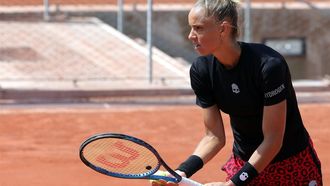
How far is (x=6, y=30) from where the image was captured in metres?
18.2

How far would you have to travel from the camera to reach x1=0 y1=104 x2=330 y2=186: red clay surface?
8.30 meters

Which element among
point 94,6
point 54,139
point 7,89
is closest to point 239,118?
point 54,139

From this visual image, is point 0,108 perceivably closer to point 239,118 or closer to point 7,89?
point 7,89

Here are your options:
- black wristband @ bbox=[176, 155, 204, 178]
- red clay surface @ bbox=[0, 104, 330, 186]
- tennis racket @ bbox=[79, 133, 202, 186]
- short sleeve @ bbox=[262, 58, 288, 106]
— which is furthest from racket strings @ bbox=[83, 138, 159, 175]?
red clay surface @ bbox=[0, 104, 330, 186]

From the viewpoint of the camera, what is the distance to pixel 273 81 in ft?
13.7

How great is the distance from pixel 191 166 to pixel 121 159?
0.35 metres

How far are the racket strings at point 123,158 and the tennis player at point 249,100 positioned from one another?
22 centimetres

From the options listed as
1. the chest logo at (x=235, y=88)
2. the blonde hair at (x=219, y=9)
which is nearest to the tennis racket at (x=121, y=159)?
the chest logo at (x=235, y=88)

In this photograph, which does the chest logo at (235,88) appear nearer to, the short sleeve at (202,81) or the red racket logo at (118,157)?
the short sleeve at (202,81)

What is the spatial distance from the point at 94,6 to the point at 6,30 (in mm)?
3059

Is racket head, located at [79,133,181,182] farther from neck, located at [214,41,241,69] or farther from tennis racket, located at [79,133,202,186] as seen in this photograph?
neck, located at [214,41,241,69]

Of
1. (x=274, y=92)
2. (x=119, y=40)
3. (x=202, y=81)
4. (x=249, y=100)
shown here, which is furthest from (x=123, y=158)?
(x=119, y=40)

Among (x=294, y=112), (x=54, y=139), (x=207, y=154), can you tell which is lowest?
(x=54, y=139)

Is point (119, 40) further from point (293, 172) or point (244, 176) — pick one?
point (244, 176)
